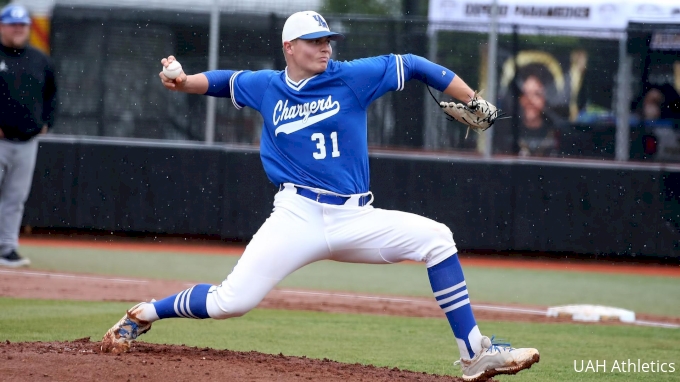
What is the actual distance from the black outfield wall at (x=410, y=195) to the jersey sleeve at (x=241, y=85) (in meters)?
7.78

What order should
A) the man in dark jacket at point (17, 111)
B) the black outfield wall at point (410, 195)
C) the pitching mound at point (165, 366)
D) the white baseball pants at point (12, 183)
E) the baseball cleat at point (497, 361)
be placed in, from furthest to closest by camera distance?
1. the black outfield wall at point (410, 195)
2. the white baseball pants at point (12, 183)
3. the man in dark jacket at point (17, 111)
4. the baseball cleat at point (497, 361)
5. the pitching mound at point (165, 366)

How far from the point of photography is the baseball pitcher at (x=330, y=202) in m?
5.07

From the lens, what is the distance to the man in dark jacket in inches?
406

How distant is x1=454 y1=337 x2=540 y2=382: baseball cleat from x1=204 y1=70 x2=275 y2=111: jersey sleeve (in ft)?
6.08

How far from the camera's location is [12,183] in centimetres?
1060

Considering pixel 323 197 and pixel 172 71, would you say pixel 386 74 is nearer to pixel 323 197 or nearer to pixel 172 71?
pixel 323 197

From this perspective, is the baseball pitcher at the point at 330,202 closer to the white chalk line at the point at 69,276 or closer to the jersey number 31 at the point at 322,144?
the jersey number 31 at the point at 322,144

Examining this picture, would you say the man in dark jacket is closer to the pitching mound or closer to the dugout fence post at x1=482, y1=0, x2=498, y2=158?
the pitching mound

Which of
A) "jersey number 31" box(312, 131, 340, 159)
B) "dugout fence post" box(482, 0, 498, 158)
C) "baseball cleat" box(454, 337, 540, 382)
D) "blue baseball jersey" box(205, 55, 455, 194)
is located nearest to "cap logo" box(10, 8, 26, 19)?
"blue baseball jersey" box(205, 55, 455, 194)

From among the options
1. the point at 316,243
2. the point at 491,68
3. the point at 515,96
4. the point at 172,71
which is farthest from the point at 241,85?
the point at 515,96

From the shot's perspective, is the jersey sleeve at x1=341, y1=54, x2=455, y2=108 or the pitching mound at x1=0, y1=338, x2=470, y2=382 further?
the jersey sleeve at x1=341, y1=54, x2=455, y2=108

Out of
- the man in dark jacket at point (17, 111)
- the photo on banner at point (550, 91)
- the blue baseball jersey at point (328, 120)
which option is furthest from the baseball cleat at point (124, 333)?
the photo on banner at point (550, 91)

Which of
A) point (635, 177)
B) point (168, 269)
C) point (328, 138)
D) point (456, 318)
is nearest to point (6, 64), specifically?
point (168, 269)

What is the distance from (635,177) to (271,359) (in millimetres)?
8784
